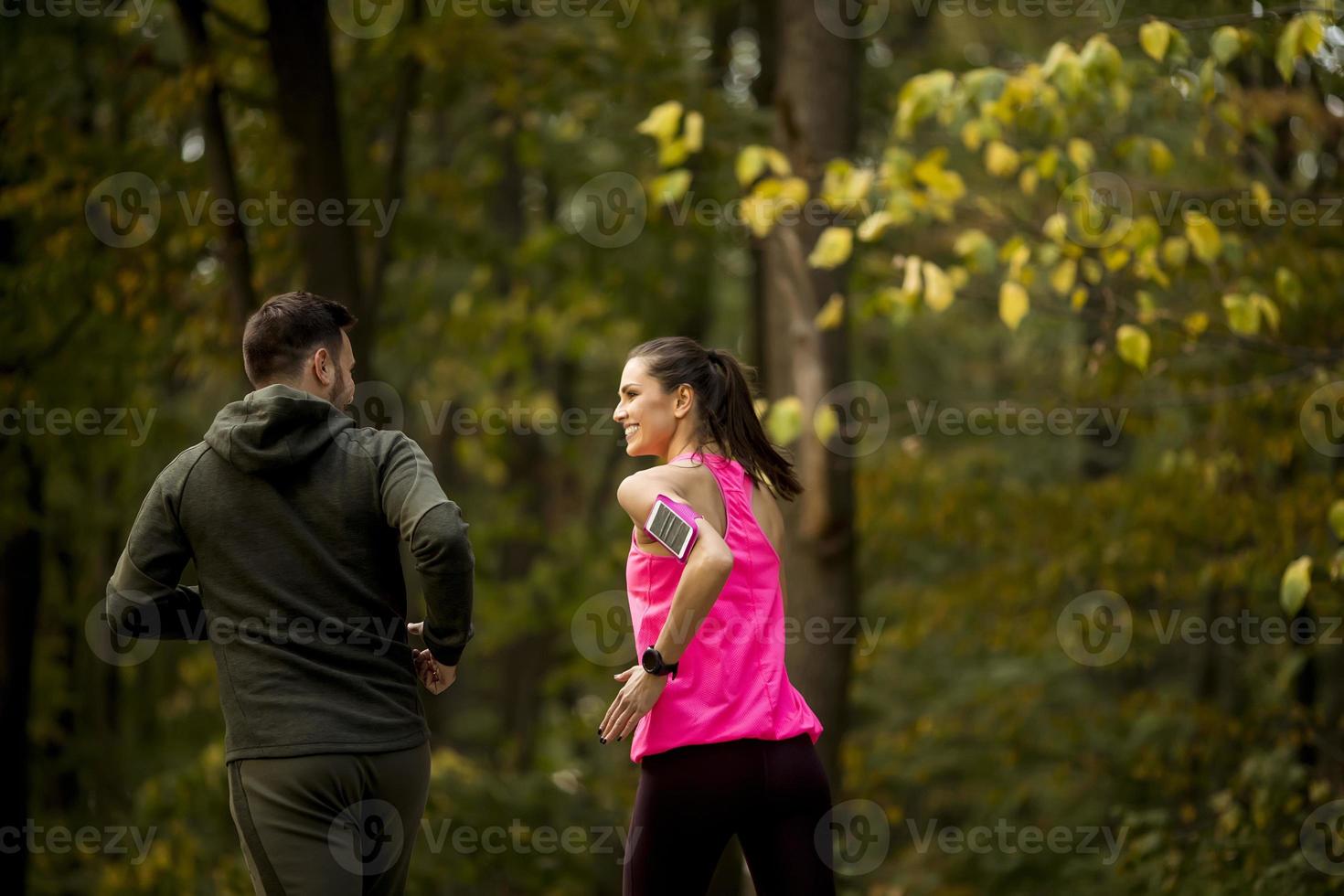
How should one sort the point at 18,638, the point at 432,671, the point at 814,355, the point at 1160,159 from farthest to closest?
the point at 18,638 → the point at 814,355 → the point at 1160,159 → the point at 432,671

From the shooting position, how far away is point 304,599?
2.97m

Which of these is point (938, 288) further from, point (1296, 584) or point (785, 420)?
point (1296, 584)

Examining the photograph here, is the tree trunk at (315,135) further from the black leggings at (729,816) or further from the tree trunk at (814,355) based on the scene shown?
the black leggings at (729,816)

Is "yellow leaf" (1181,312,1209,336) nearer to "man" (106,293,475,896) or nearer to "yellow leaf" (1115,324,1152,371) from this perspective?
"yellow leaf" (1115,324,1152,371)

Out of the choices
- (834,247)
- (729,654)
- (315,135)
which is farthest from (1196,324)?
(315,135)

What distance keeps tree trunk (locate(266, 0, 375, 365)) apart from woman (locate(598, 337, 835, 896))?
12.0 ft

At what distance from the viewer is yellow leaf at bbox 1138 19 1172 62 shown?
4.62m

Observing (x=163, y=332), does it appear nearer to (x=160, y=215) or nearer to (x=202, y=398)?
(x=160, y=215)

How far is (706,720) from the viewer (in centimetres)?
311

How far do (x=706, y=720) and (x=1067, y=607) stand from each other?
6.03m

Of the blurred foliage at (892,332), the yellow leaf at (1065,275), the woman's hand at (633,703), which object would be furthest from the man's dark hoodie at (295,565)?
the yellow leaf at (1065,275)

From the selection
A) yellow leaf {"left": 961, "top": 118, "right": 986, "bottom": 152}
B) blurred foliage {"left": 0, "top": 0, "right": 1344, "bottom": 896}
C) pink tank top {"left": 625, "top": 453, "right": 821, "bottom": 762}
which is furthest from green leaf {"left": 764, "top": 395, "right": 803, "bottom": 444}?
pink tank top {"left": 625, "top": 453, "right": 821, "bottom": 762}

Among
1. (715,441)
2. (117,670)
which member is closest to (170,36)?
(117,670)

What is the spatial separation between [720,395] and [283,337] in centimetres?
111
